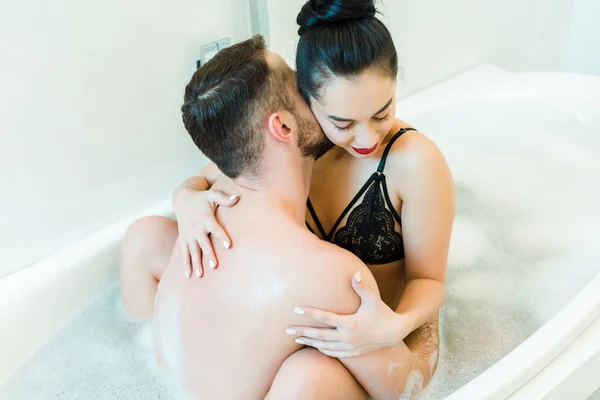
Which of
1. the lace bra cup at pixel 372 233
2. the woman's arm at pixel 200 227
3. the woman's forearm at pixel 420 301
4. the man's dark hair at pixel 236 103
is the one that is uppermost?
the man's dark hair at pixel 236 103

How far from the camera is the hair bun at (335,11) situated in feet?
3.11

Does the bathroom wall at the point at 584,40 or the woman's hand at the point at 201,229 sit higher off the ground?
the woman's hand at the point at 201,229

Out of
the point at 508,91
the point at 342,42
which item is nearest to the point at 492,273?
the point at 508,91

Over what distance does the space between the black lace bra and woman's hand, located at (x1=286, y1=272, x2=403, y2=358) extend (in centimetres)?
25

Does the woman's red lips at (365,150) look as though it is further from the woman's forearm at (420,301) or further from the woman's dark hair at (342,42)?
the woman's forearm at (420,301)

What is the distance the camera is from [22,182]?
4.41 ft

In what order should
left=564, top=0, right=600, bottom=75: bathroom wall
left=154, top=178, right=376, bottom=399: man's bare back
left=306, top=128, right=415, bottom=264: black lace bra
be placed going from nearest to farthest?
left=154, top=178, right=376, bottom=399: man's bare back → left=306, top=128, right=415, bottom=264: black lace bra → left=564, top=0, right=600, bottom=75: bathroom wall

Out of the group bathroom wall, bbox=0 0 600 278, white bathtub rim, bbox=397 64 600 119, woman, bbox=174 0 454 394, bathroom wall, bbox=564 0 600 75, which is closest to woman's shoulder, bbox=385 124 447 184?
woman, bbox=174 0 454 394

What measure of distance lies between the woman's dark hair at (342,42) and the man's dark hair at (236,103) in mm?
61

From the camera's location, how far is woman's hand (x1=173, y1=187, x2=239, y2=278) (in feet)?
3.42

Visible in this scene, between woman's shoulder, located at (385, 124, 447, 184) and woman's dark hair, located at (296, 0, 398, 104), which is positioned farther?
woman's shoulder, located at (385, 124, 447, 184)

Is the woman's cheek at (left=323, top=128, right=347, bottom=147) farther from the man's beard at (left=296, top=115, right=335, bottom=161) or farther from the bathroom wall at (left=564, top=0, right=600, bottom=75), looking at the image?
the bathroom wall at (left=564, top=0, right=600, bottom=75)

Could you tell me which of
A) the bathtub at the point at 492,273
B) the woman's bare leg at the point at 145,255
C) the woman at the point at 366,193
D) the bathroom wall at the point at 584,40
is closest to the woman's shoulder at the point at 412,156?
the woman at the point at 366,193

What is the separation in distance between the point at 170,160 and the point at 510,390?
956 millimetres
